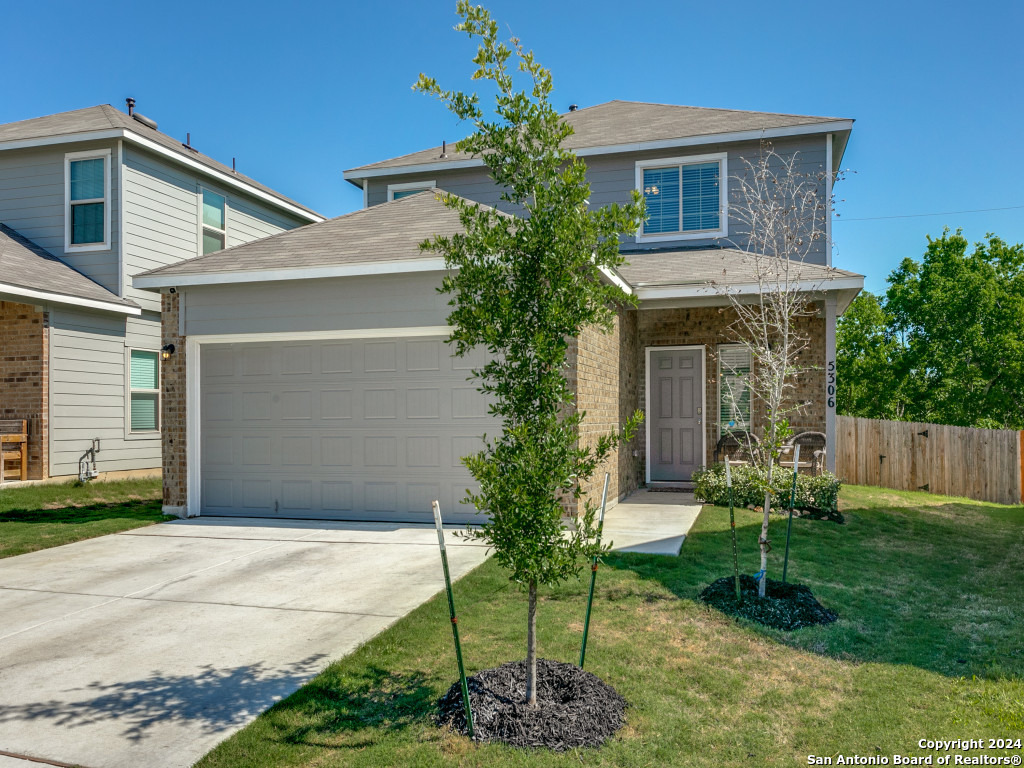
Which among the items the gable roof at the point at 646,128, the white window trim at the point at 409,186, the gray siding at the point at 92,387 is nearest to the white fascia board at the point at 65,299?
the gray siding at the point at 92,387

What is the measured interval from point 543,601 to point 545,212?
3.35m

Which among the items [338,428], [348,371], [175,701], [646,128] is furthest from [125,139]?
[175,701]

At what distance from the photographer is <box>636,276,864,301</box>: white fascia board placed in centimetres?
996

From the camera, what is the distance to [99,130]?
13.2m

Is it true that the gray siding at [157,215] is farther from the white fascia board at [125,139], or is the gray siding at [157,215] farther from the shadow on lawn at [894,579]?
the shadow on lawn at [894,579]

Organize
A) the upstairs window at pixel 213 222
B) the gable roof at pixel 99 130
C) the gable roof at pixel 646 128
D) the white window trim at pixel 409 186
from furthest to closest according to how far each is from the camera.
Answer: the upstairs window at pixel 213 222 → the white window trim at pixel 409 186 → the gable roof at pixel 99 130 → the gable roof at pixel 646 128

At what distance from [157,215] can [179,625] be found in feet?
36.9

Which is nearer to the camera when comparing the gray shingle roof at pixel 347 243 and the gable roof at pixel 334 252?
the gable roof at pixel 334 252

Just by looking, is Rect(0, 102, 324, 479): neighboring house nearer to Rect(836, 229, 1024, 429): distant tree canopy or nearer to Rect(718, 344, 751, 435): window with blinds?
Rect(718, 344, 751, 435): window with blinds

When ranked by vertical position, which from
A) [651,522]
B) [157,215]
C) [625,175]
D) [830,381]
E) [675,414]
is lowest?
[651,522]

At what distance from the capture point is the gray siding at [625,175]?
13070mm

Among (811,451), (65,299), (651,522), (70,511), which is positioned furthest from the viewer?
(65,299)

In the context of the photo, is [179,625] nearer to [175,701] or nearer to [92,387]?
[175,701]

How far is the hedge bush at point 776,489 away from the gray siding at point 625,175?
407 centimetres
